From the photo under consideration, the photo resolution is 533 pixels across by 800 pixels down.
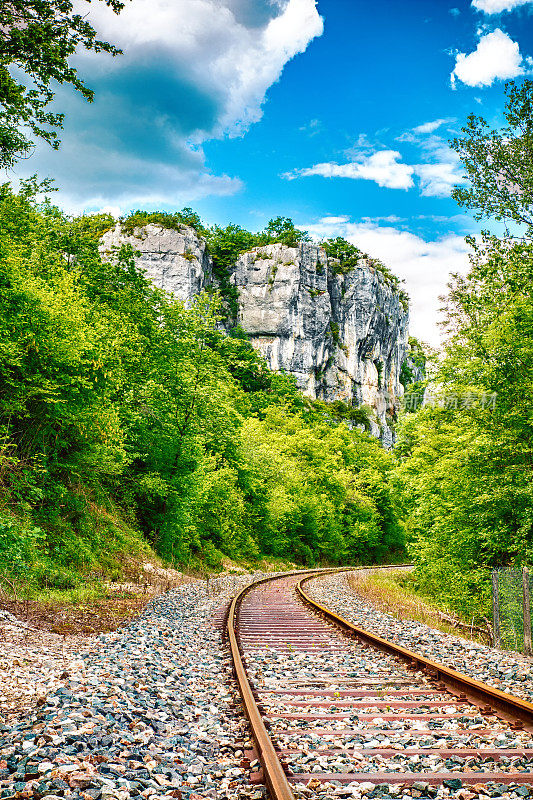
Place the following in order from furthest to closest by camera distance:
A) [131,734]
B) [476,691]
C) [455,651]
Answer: [455,651] → [476,691] → [131,734]

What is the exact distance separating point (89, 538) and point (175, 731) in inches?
404

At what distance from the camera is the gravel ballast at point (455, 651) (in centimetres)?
603

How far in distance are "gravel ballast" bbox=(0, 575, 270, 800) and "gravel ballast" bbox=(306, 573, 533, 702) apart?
2.84m

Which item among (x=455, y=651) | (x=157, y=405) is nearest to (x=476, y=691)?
(x=455, y=651)

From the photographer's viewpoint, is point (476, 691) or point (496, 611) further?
point (496, 611)

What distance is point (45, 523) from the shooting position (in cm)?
1220

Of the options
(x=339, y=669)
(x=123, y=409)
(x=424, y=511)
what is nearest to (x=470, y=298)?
(x=424, y=511)

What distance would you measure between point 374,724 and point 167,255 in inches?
2856

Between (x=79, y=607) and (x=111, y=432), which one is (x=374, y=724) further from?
(x=111, y=432)

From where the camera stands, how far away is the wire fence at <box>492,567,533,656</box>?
8578mm

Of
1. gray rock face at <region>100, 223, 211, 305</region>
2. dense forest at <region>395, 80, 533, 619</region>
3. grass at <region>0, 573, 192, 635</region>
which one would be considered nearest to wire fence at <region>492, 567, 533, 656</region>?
dense forest at <region>395, 80, 533, 619</region>

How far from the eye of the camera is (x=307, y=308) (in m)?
81.5

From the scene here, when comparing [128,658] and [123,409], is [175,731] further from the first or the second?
[123,409]

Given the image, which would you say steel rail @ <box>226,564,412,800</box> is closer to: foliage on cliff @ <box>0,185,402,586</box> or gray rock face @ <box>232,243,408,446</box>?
foliage on cliff @ <box>0,185,402,586</box>
